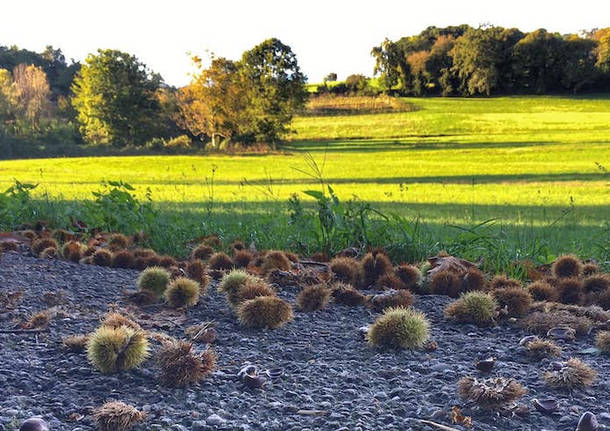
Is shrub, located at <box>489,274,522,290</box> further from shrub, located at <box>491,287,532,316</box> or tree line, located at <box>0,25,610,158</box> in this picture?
tree line, located at <box>0,25,610,158</box>

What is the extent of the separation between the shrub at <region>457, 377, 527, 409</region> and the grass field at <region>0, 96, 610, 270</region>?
105 inches

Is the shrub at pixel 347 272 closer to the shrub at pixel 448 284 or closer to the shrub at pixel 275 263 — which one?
the shrub at pixel 275 263

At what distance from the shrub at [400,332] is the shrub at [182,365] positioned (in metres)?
0.61

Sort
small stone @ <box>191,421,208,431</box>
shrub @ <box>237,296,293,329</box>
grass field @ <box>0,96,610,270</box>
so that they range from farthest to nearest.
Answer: grass field @ <box>0,96,610,270</box>, shrub @ <box>237,296,293,329</box>, small stone @ <box>191,421,208,431</box>

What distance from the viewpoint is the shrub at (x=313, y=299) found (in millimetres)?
2658

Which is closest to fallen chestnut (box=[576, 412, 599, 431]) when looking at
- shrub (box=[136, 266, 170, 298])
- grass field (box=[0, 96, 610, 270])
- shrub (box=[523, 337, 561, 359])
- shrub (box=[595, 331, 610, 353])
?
shrub (box=[523, 337, 561, 359])

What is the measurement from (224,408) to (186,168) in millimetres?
30217

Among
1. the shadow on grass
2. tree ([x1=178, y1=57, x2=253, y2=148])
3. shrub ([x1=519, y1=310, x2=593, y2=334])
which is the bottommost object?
the shadow on grass

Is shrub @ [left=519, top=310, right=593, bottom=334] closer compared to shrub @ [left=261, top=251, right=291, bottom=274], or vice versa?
shrub @ [left=519, top=310, right=593, bottom=334]

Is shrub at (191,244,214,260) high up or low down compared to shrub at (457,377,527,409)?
down

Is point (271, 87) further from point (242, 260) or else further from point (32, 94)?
point (242, 260)

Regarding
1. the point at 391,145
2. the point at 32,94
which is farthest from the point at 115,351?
the point at 32,94

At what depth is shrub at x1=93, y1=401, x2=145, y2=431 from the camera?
1.57m

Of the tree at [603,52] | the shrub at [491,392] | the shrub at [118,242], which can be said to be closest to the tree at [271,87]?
the tree at [603,52]
